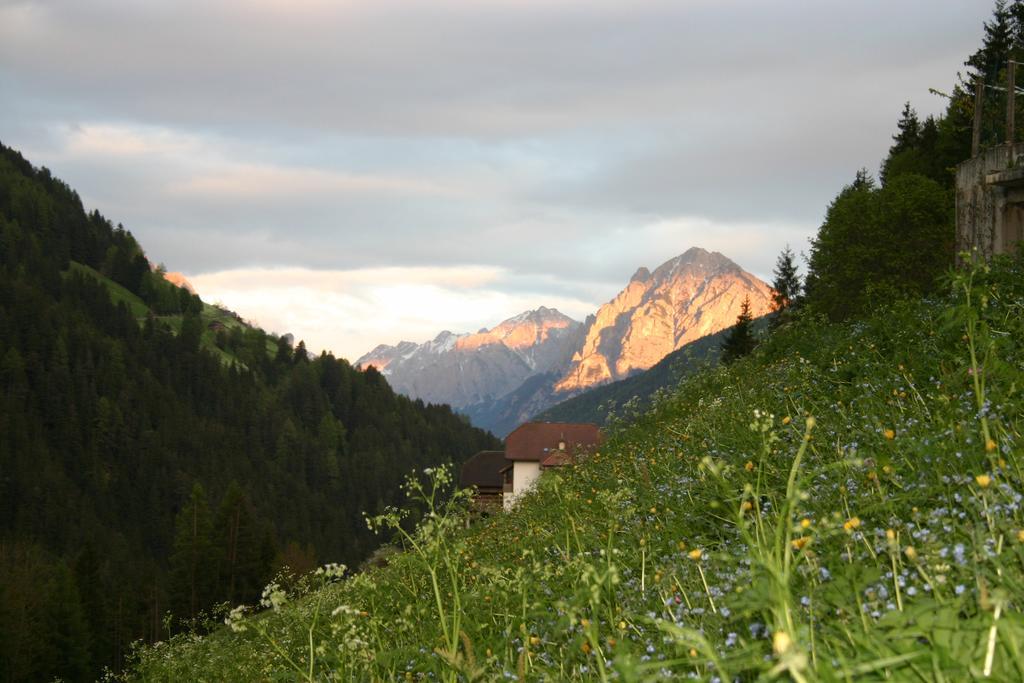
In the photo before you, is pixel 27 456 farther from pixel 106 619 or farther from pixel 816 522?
pixel 816 522

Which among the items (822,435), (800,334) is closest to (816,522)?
(822,435)

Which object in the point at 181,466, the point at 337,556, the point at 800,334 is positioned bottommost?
the point at 337,556

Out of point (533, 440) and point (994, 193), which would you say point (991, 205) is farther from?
point (533, 440)

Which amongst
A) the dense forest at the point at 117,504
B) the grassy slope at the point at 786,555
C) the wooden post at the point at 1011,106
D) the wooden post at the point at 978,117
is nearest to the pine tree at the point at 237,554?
the dense forest at the point at 117,504

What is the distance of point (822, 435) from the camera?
786 cm

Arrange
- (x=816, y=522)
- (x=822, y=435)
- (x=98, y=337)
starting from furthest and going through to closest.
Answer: (x=98, y=337) < (x=822, y=435) < (x=816, y=522)

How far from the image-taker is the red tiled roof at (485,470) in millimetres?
65088

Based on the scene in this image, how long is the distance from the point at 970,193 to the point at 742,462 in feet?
41.3

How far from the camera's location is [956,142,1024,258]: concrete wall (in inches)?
650

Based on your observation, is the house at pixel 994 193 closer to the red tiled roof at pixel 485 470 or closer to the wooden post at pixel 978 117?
the wooden post at pixel 978 117

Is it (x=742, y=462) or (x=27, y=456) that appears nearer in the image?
(x=742, y=462)

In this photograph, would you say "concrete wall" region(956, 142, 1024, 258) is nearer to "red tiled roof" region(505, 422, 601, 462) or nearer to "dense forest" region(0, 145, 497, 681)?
"red tiled roof" region(505, 422, 601, 462)

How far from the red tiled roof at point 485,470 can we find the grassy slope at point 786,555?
51.8 metres

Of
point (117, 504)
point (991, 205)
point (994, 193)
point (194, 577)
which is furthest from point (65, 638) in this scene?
point (117, 504)
